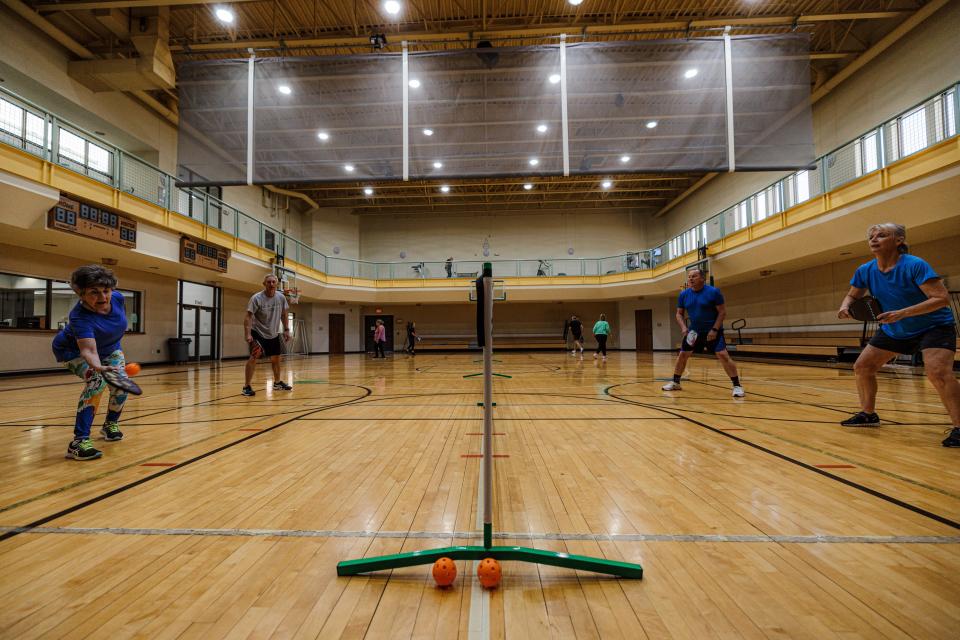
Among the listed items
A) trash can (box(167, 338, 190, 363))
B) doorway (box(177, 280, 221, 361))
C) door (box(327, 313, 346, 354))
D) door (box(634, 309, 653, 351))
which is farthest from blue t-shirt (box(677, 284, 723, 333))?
door (box(327, 313, 346, 354))

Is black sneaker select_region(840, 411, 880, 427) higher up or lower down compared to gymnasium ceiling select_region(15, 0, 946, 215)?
lower down

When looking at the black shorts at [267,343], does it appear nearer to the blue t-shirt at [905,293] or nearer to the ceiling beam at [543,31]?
the blue t-shirt at [905,293]

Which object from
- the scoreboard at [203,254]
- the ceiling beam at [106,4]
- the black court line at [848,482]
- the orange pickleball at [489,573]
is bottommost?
the black court line at [848,482]

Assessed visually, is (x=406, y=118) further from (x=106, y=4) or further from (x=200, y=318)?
(x=200, y=318)

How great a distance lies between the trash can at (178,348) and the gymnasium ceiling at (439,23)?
299 inches

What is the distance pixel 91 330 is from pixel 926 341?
6085 mm

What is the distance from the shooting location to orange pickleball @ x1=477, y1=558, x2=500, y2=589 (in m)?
1.47

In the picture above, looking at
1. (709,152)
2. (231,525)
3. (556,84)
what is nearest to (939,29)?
(709,152)

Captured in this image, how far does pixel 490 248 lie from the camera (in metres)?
26.0

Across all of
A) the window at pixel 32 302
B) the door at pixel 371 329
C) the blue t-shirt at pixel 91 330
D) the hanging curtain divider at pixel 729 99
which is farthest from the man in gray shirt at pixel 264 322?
the door at pixel 371 329

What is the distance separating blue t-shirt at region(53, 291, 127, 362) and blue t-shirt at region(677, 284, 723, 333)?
599 centimetres

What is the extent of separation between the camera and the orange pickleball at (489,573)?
1473 mm

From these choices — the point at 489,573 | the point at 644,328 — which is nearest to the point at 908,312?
the point at 489,573

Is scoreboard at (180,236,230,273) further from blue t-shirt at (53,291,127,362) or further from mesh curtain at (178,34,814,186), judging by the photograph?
blue t-shirt at (53,291,127,362)
